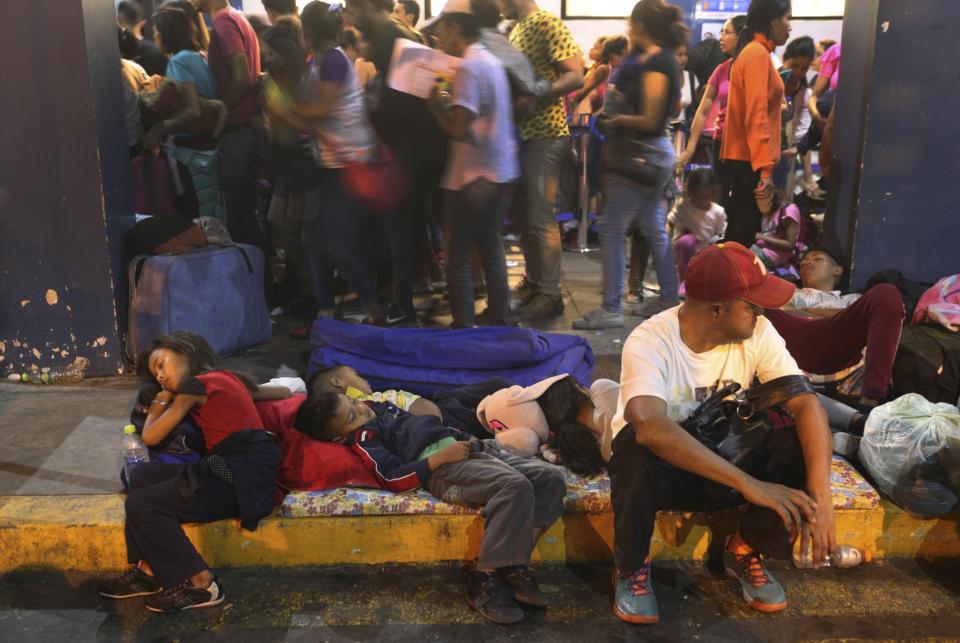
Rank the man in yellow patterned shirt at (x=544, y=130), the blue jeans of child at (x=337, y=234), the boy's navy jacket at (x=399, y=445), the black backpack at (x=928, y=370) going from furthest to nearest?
the man in yellow patterned shirt at (x=544, y=130), the blue jeans of child at (x=337, y=234), the black backpack at (x=928, y=370), the boy's navy jacket at (x=399, y=445)

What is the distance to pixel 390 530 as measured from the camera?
3213 mm

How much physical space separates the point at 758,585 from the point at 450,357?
6.03ft

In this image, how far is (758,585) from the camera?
298cm

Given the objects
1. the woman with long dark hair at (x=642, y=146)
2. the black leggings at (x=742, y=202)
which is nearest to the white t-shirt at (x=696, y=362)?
the woman with long dark hair at (x=642, y=146)

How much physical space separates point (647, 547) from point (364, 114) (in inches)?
118

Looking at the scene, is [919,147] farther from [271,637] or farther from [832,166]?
[271,637]

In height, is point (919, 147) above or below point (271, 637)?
above

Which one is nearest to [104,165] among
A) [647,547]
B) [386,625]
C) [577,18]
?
[386,625]

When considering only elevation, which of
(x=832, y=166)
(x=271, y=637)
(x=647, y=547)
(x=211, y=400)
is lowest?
(x=271, y=637)

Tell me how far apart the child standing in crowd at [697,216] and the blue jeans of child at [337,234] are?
2145 mm

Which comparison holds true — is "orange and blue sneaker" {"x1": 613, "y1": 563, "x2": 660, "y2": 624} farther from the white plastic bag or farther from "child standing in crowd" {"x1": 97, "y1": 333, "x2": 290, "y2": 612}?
"child standing in crowd" {"x1": 97, "y1": 333, "x2": 290, "y2": 612}

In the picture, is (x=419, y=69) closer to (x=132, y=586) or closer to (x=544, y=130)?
(x=544, y=130)

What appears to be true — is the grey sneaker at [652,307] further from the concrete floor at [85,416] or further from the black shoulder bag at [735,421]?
the black shoulder bag at [735,421]

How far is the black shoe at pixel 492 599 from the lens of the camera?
114 inches
